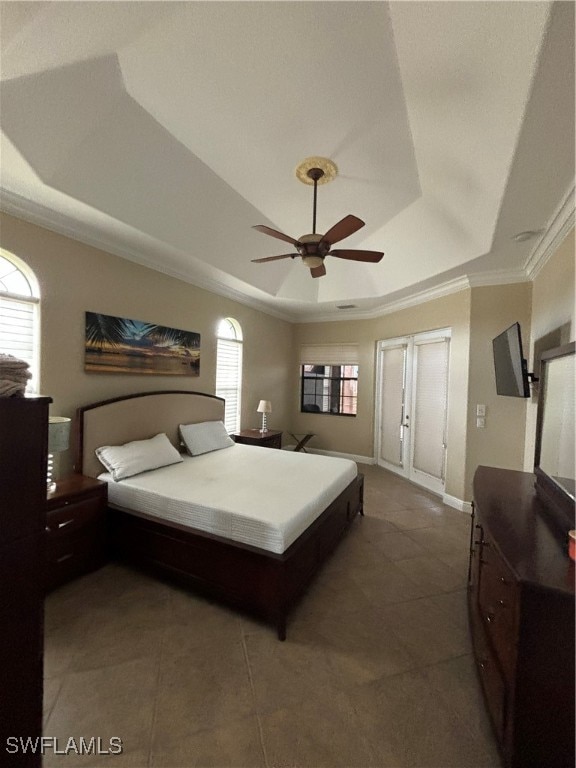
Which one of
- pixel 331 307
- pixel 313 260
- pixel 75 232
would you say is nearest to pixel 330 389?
pixel 331 307

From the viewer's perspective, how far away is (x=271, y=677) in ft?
5.51

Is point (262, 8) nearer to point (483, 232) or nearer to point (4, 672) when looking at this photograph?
point (483, 232)

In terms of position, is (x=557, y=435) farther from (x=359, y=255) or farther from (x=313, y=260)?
(x=313, y=260)

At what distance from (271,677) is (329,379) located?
4.97 m

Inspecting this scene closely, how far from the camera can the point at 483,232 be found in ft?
9.21

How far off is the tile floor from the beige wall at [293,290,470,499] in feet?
6.41

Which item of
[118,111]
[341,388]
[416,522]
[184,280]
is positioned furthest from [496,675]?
[341,388]

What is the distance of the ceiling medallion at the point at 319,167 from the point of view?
7.65 ft

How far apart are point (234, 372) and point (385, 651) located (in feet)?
13.1

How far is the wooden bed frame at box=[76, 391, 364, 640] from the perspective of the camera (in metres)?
1.99

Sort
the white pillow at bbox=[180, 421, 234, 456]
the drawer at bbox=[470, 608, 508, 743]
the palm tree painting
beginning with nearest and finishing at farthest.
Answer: the drawer at bbox=[470, 608, 508, 743], the palm tree painting, the white pillow at bbox=[180, 421, 234, 456]

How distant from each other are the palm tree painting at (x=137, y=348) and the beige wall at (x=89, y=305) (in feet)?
0.25

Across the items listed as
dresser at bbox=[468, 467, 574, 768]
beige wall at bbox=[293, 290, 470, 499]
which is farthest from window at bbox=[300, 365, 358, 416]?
dresser at bbox=[468, 467, 574, 768]

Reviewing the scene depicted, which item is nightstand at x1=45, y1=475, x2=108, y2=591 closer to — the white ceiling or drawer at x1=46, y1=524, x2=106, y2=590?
drawer at x1=46, y1=524, x2=106, y2=590
